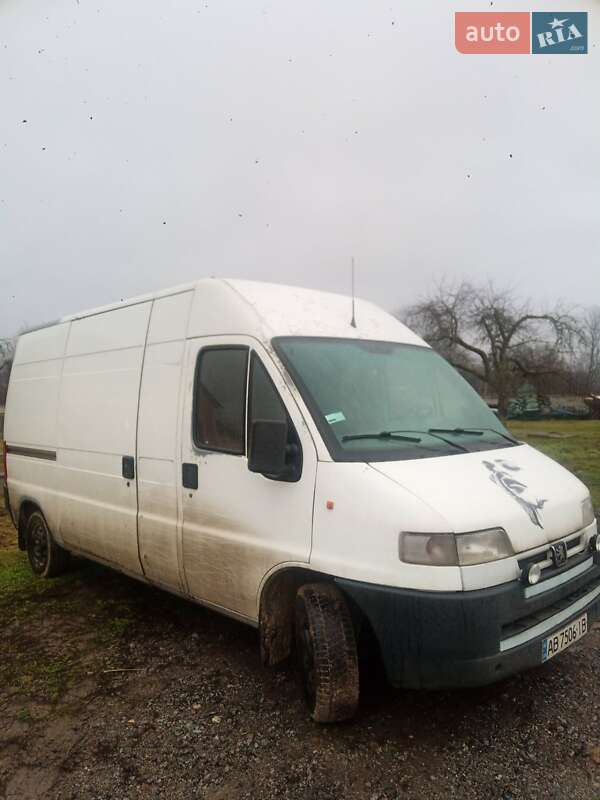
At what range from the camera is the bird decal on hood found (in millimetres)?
2996

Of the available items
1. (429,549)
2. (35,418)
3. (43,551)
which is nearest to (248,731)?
(429,549)

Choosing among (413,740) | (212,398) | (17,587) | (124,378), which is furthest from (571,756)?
(17,587)

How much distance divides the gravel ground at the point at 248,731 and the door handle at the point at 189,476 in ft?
3.94

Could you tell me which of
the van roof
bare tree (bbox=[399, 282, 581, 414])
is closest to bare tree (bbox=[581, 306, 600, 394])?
bare tree (bbox=[399, 282, 581, 414])

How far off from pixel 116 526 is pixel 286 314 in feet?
7.13

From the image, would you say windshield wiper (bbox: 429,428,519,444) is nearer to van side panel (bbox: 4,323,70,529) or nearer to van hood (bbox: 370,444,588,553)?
van hood (bbox: 370,444,588,553)

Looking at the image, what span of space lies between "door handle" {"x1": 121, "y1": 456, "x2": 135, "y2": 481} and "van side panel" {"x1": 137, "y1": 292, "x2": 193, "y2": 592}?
0.27ft

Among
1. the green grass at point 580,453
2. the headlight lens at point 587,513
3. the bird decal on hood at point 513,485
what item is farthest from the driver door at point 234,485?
the green grass at point 580,453

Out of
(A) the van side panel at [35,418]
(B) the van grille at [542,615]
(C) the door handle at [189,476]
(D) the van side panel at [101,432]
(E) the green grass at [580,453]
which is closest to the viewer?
(B) the van grille at [542,615]

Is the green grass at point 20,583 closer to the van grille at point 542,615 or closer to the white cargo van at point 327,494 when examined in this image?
the white cargo van at point 327,494

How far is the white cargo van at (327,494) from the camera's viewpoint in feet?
9.07

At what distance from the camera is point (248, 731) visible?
314cm

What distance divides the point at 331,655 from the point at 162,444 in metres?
1.89

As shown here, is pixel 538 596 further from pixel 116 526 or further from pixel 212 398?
pixel 116 526
